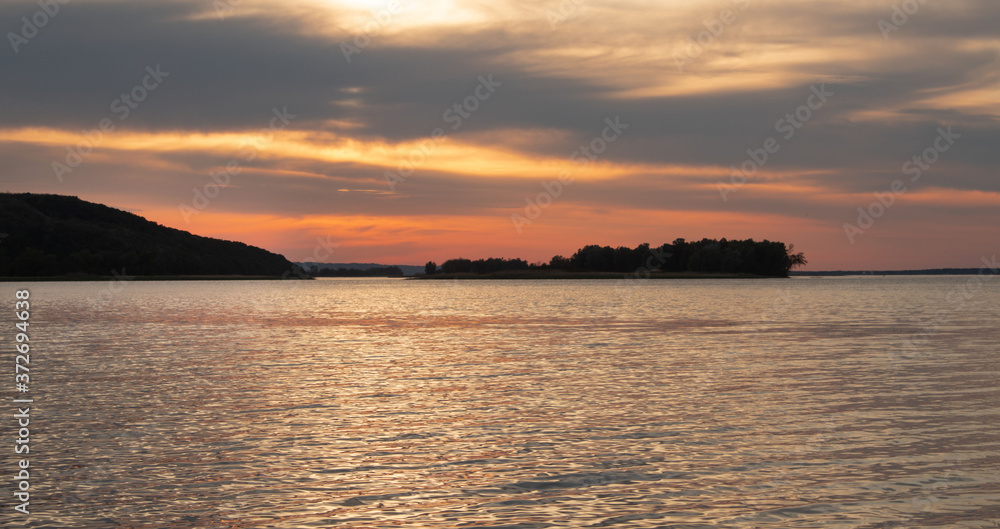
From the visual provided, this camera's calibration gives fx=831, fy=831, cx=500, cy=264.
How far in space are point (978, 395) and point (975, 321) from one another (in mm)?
48039

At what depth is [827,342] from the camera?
49719mm

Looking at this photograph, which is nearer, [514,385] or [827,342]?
[514,385]

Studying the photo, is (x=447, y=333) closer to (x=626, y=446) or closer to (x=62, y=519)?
(x=626, y=446)

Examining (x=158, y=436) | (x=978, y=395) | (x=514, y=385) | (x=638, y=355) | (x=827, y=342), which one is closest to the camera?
(x=158, y=436)

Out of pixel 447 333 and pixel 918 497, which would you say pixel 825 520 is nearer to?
pixel 918 497

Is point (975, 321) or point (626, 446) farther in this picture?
point (975, 321)

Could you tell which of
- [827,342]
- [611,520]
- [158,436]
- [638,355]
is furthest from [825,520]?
Result: [827,342]

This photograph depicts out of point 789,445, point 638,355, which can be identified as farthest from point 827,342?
point 789,445

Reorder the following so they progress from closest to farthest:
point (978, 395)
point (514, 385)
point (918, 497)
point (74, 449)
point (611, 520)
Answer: point (611, 520) < point (918, 497) < point (74, 449) < point (978, 395) < point (514, 385)

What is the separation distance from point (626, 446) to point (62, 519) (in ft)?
39.4

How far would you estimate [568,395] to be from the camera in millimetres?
28594

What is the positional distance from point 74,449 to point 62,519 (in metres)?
6.00

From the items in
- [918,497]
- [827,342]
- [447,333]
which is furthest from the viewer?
[447,333]

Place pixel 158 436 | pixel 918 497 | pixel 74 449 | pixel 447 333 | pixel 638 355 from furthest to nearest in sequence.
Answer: pixel 447 333 < pixel 638 355 < pixel 158 436 < pixel 74 449 < pixel 918 497
